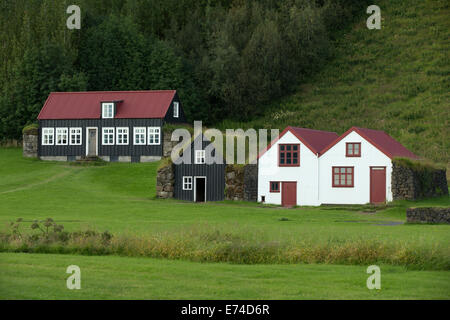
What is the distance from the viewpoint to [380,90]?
104 meters

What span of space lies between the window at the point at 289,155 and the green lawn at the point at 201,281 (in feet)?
118

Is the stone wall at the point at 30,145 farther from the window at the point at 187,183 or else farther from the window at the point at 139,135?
the window at the point at 187,183

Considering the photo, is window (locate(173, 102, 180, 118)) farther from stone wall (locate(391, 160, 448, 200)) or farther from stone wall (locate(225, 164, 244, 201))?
stone wall (locate(391, 160, 448, 200))

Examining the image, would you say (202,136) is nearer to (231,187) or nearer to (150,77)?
(231,187)

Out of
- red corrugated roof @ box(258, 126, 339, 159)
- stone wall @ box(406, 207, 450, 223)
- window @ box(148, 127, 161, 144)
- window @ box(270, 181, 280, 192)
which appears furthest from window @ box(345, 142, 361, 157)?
window @ box(148, 127, 161, 144)

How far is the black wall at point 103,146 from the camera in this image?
3027 inches

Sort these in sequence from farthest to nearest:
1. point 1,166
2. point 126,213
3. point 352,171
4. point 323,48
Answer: point 323,48, point 1,166, point 352,171, point 126,213

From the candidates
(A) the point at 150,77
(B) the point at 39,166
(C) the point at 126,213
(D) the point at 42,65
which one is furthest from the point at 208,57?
(C) the point at 126,213

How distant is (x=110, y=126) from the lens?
78.2m

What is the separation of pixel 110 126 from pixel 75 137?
3708mm

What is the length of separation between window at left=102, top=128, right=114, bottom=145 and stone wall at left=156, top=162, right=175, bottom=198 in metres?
18.7

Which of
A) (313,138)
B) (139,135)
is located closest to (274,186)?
(313,138)

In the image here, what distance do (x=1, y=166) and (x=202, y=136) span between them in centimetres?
2257

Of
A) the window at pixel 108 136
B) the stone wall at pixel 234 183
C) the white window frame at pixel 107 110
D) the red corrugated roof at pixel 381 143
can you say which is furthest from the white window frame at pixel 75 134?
the red corrugated roof at pixel 381 143
